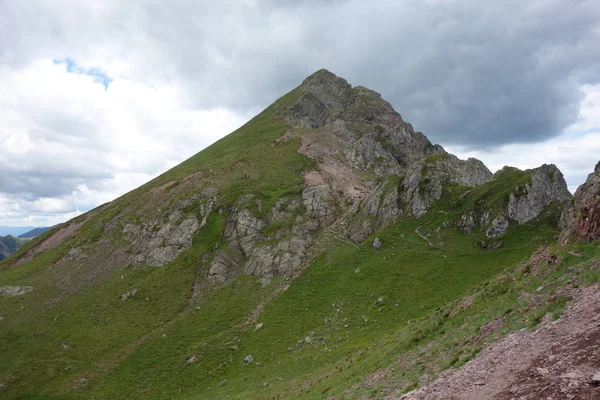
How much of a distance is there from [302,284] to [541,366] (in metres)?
53.3

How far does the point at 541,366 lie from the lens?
15477 millimetres

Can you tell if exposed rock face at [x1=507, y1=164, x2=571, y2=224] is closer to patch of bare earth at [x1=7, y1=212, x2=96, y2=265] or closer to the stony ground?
the stony ground

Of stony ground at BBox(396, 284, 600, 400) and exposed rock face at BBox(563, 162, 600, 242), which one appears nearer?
stony ground at BBox(396, 284, 600, 400)

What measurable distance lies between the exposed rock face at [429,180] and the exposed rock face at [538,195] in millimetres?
14660

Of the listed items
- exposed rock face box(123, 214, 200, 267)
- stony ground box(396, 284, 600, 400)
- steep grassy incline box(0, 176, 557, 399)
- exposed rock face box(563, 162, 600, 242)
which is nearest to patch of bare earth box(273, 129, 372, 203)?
steep grassy incline box(0, 176, 557, 399)

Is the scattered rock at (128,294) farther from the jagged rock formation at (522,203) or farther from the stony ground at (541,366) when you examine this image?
the stony ground at (541,366)

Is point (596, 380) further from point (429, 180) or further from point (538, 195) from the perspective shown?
point (429, 180)

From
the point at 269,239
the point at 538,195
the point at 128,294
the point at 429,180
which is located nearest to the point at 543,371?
the point at 538,195

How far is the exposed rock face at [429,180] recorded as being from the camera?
245 feet

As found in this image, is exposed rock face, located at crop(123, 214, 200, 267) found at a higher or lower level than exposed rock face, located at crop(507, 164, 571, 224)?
higher

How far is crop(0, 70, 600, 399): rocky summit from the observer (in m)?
25.0

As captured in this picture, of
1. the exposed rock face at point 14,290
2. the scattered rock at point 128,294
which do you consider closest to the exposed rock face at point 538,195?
the scattered rock at point 128,294

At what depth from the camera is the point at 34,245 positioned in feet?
374

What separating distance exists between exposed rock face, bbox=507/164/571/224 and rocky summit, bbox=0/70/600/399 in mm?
235
